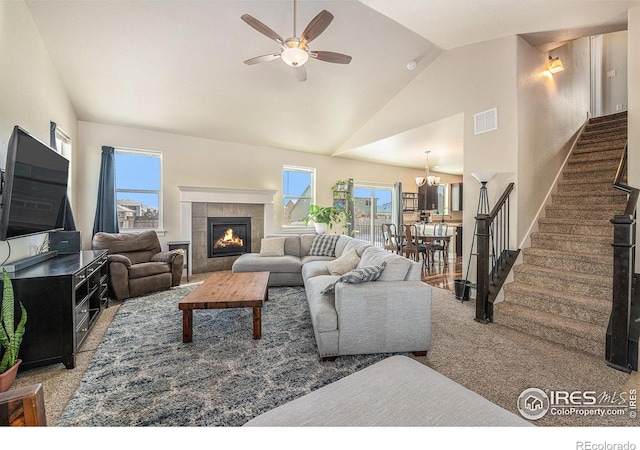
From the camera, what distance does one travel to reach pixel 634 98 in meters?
2.58

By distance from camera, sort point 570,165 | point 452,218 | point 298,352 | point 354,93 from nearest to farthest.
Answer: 1. point 298,352
2. point 570,165
3. point 354,93
4. point 452,218

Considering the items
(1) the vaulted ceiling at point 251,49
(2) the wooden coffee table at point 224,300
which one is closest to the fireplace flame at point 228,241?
(1) the vaulted ceiling at point 251,49

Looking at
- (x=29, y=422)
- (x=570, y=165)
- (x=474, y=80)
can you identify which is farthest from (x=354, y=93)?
(x=29, y=422)

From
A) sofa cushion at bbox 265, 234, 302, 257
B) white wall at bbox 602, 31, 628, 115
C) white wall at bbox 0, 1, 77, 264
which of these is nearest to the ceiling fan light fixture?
white wall at bbox 0, 1, 77, 264

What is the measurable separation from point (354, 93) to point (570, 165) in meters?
3.40

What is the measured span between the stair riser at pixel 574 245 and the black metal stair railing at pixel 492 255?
1.11 feet

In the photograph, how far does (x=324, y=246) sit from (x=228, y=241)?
2142 millimetres

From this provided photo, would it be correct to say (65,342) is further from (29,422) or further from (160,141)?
(160,141)

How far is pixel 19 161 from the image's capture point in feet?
6.48

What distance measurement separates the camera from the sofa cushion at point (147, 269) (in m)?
3.60

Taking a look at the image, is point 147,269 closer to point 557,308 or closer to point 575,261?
point 557,308

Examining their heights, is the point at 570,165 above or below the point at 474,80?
below

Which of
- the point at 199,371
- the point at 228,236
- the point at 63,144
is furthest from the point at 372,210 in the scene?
the point at 63,144

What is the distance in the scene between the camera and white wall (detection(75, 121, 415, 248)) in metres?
4.34
